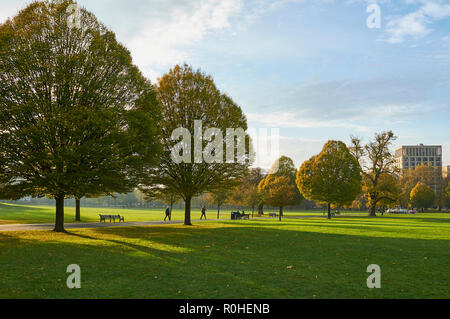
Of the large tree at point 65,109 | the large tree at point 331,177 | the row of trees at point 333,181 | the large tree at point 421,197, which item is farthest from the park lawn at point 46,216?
the large tree at point 421,197

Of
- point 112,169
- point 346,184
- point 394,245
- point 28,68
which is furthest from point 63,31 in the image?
point 346,184

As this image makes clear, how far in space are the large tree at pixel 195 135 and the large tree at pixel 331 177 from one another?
2359cm

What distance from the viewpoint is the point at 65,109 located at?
21.1 meters

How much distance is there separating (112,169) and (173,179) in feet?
29.0

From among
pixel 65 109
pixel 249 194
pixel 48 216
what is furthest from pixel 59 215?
pixel 249 194

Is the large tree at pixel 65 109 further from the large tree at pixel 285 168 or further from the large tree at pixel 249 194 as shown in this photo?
the large tree at pixel 285 168

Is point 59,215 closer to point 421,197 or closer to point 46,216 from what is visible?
point 46,216

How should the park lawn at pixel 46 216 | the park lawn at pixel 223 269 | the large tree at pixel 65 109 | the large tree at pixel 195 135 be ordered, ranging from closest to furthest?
the park lawn at pixel 223 269 < the large tree at pixel 65 109 < the large tree at pixel 195 135 < the park lawn at pixel 46 216

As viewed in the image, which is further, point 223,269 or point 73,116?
point 73,116

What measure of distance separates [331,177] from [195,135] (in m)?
29.7

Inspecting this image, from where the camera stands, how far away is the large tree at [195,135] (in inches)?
1204

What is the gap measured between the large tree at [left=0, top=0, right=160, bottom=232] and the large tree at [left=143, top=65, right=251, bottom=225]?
6.19 metres

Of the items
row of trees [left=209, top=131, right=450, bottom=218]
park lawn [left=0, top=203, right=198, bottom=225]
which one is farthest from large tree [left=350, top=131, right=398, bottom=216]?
park lawn [left=0, top=203, right=198, bottom=225]

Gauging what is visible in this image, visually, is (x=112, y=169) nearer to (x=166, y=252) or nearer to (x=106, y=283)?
(x=166, y=252)
